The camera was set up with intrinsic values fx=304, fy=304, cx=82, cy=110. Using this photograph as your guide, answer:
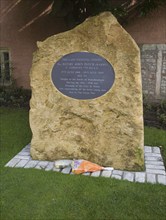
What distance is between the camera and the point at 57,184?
4012 mm

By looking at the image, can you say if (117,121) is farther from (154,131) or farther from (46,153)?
(154,131)

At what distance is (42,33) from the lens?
8508 millimetres

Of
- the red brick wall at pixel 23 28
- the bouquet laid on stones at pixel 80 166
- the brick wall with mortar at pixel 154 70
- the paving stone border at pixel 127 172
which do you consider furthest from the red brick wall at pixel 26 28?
the bouquet laid on stones at pixel 80 166

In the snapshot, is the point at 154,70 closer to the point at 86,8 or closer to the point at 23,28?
the point at 86,8

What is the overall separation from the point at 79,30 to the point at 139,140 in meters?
1.79

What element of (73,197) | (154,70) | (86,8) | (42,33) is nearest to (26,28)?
(42,33)

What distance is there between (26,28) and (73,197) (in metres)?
6.14

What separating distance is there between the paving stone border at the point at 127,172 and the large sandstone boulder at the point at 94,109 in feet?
0.48

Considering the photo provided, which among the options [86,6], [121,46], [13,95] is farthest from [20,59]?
[121,46]

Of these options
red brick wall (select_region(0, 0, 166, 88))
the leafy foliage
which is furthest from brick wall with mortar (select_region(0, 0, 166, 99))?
the leafy foliage

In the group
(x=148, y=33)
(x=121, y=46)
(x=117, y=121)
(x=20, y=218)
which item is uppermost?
(x=148, y=33)

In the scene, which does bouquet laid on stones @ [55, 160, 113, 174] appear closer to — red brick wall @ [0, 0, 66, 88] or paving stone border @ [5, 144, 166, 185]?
paving stone border @ [5, 144, 166, 185]

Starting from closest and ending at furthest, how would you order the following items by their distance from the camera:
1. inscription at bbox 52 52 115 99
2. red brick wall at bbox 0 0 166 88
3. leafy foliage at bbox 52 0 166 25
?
inscription at bbox 52 52 115 99 → leafy foliage at bbox 52 0 166 25 → red brick wall at bbox 0 0 166 88

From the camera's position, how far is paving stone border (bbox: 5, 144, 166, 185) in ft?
13.8
